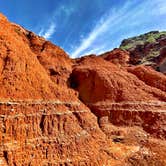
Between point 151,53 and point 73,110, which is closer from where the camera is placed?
point 73,110

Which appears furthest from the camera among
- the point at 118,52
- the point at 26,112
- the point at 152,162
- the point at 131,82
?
the point at 118,52

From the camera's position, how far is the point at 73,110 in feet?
128

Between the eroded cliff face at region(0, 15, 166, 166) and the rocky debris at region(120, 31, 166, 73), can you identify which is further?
the rocky debris at region(120, 31, 166, 73)

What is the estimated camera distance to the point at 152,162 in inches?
1469

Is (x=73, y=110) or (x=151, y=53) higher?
(x=151, y=53)

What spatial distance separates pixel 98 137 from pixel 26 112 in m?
9.89

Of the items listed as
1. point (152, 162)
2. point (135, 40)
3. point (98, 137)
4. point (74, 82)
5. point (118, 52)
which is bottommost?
point (152, 162)

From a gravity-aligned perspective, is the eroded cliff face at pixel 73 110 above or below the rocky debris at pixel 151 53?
below

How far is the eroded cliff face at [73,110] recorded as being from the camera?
3222cm

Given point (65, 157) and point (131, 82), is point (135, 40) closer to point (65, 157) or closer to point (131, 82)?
point (131, 82)

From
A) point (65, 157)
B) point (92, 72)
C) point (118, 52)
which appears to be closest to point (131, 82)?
point (92, 72)

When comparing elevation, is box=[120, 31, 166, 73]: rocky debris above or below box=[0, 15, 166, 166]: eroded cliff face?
above

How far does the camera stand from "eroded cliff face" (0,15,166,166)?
3222cm

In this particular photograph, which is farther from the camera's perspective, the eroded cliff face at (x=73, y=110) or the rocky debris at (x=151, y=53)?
the rocky debris at (x=151, y=53)
